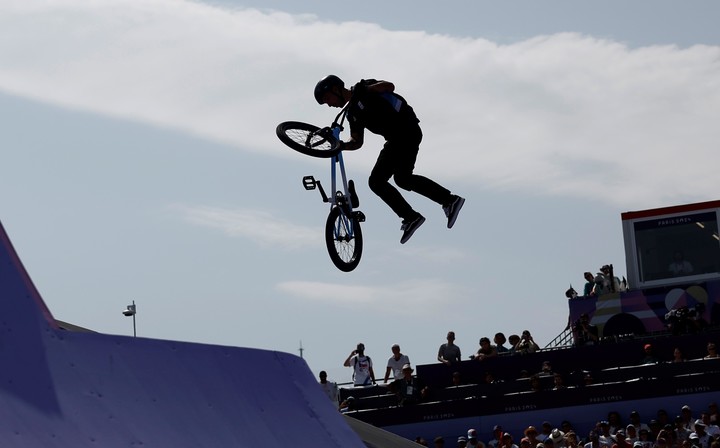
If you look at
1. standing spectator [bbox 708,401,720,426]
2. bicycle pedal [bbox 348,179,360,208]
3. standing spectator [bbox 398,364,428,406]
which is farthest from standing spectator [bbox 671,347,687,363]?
bicycle pedal [bbox 348,179,360,208]

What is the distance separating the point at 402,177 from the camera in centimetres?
1146

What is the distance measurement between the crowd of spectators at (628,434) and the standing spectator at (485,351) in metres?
1.49

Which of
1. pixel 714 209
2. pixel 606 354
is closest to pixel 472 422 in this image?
pixel 606 354

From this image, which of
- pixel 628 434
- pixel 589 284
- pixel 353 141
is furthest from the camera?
pixel 589 284

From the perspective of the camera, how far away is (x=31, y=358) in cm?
708

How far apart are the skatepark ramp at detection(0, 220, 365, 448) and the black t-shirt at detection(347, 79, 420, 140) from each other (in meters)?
2.69

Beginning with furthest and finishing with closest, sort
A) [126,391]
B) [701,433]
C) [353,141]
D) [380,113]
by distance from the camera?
[701,433], [353,141], [380,113], [126,391]

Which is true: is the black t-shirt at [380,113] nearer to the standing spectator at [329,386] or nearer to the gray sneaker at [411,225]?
the gray sneaker at [411,225]

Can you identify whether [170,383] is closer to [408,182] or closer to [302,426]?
[302,426]

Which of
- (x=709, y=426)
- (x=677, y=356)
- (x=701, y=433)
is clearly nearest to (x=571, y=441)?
(x=701, y=433)

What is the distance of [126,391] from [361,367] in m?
11.9

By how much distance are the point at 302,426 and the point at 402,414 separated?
30.0 ft

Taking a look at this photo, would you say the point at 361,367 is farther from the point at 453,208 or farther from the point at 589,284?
the point at 453,208

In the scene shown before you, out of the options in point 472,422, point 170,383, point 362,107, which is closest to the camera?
point 170,383
